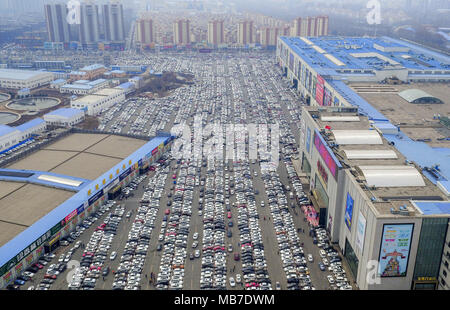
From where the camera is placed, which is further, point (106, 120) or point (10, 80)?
point (10, 80)

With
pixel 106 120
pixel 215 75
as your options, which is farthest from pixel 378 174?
pixel 215 75

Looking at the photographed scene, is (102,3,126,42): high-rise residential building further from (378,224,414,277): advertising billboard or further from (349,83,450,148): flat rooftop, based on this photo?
(378,224,414,277): advertising billboard

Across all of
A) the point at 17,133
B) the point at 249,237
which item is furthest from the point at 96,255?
the point at 17,133

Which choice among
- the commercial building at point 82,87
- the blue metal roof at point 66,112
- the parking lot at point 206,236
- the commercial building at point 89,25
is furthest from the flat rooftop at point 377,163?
the commercial building at point 89,25

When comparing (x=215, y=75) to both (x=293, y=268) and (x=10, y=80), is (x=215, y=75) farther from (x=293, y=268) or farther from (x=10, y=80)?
(x=293, y=268)

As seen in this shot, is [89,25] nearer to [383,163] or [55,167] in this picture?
[55,167]
